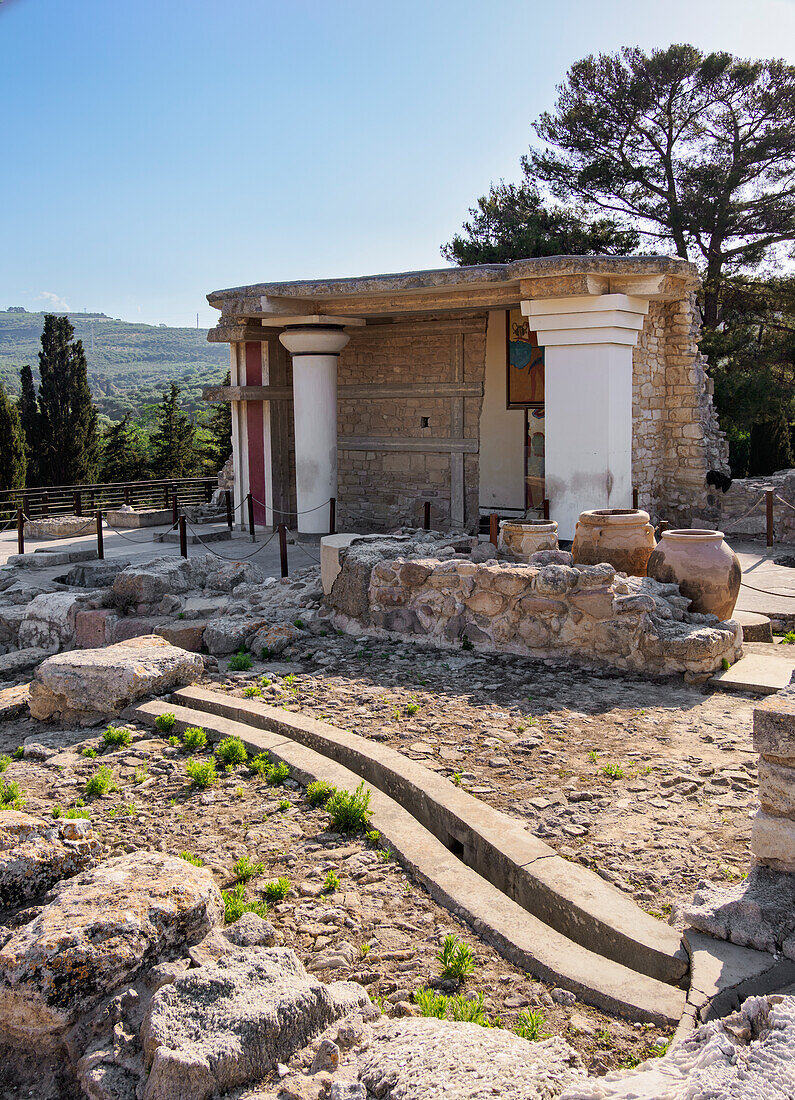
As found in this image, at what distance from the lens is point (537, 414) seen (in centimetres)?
1405

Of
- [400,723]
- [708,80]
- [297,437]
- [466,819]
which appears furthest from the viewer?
[708,80]

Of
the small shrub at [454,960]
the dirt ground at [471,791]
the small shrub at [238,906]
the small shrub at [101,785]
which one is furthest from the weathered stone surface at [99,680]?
the small shrub at [454,960]

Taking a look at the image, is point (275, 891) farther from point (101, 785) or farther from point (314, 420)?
point (314, 420)

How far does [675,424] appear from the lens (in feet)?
41.3

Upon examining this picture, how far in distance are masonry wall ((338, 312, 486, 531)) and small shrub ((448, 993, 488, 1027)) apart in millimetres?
11147

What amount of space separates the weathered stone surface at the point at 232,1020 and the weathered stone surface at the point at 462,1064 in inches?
10.3

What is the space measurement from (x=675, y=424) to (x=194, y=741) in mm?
9082

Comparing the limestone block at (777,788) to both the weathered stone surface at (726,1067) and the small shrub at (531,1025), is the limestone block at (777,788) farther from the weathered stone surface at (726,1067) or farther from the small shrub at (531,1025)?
the small shrub at (531,1025)

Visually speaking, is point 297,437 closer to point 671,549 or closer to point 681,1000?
point 671,549

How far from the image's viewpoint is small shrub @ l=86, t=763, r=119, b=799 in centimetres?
509

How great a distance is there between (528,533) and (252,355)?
7.90 metres

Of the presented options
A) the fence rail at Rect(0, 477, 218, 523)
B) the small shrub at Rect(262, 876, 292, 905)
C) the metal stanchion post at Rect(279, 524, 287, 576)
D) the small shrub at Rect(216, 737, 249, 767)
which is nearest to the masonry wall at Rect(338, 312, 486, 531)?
the fence rail at Rect(0, 477, 218, 523)

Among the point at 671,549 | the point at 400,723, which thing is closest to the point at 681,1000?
the point at 400,723

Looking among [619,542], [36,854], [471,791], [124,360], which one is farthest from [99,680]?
[124,360]
